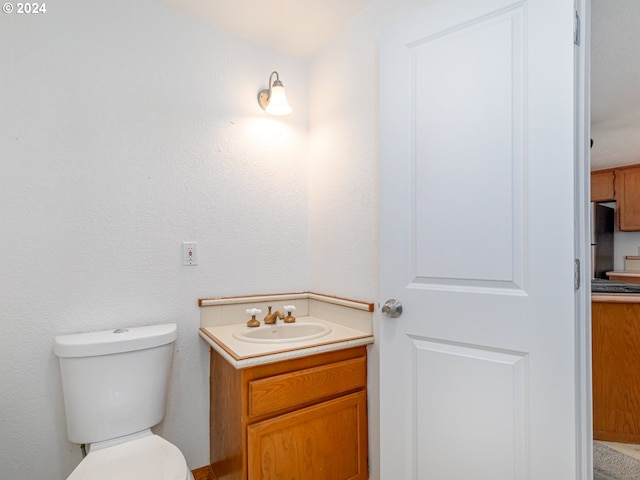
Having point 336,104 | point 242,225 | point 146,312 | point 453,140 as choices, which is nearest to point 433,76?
point 453,140

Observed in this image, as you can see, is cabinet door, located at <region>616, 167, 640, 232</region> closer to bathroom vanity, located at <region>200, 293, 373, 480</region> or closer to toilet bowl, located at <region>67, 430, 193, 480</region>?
bathroom vanity, located at <region>200, 293, 373, 480</region>

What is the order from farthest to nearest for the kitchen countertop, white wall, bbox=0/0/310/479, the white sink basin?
the kitchen countertop
the white sink basin
white wall, bbox=0/0/310/479

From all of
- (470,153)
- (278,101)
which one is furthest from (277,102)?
(470,153)

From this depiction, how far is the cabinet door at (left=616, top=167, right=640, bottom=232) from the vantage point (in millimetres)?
3787

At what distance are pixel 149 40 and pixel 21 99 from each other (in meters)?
0.60

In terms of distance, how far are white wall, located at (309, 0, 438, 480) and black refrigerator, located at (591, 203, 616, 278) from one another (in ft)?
11.7

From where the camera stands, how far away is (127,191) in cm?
154

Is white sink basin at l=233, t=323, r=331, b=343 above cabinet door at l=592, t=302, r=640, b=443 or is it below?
above

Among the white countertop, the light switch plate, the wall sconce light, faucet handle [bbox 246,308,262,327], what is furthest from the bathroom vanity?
the wall sconce light

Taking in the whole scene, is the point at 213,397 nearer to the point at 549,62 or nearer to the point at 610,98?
the point at 549,62

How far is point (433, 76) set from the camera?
120cm

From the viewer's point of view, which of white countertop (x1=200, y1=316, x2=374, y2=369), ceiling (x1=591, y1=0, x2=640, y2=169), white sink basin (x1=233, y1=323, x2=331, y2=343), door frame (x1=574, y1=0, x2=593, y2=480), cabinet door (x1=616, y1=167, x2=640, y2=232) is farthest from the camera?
cabinet door (x1=616, y1=167, x2=640, y2=232)

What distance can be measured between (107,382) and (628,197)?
515cm

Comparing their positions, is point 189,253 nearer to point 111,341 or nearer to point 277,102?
point 111,341
